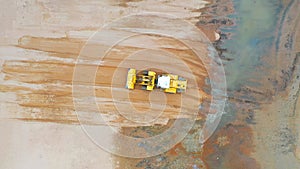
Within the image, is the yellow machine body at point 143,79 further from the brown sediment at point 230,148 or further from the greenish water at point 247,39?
the brown sediment at point 230,148

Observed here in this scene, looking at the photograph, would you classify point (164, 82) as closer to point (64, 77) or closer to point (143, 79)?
point (143, 79)

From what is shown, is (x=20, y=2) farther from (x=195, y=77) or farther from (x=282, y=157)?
(x=282, y=157)

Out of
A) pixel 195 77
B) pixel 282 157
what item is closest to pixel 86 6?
pixel 195 77

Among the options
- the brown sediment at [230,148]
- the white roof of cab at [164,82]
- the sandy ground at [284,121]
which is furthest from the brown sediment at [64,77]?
the sandy ground at [284,121]

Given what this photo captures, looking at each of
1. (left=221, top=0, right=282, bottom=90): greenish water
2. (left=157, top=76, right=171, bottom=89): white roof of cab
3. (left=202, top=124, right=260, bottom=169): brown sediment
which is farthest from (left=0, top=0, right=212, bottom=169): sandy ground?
(left=202, top=124, right=260, bottom=169): brown sediment

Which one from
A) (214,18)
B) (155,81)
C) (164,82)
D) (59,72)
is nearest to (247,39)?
(214,18)
